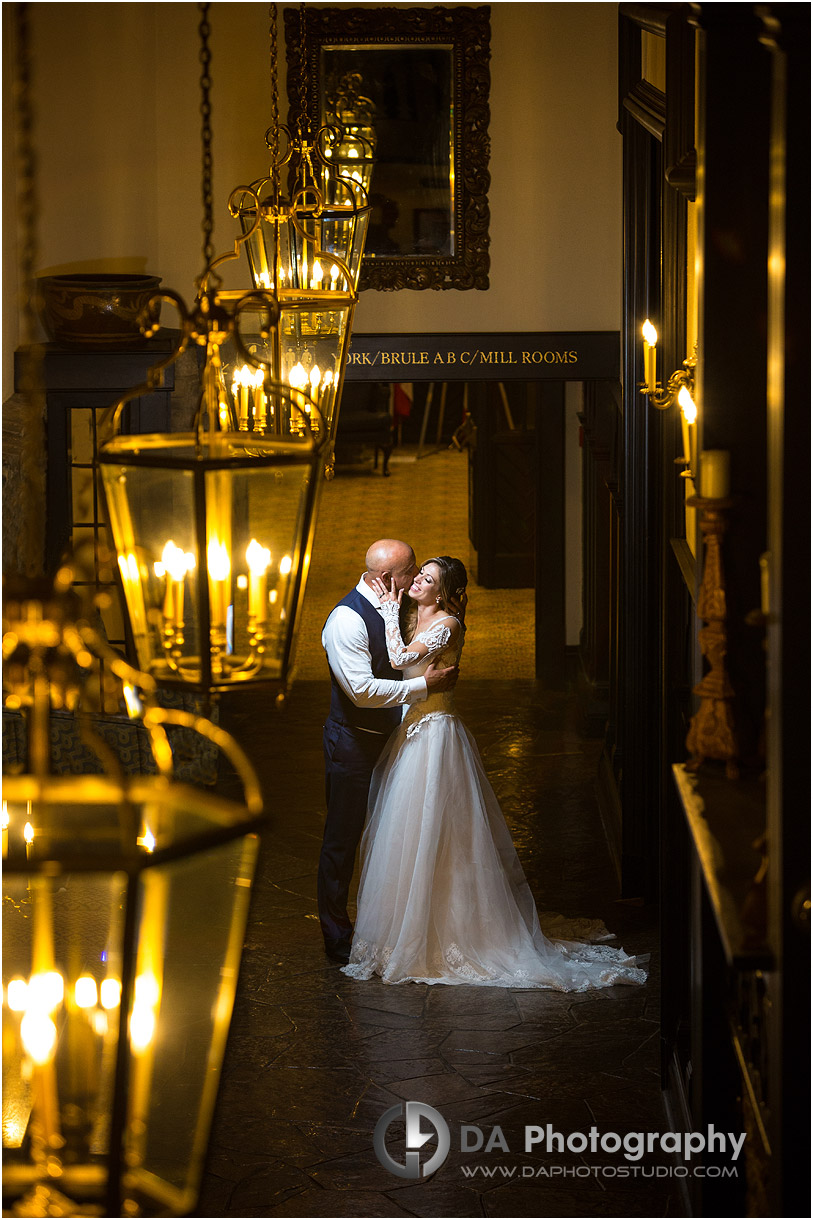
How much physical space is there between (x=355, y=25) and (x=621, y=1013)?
228 inches

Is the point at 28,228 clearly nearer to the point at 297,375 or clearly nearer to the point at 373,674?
the point at 297,375

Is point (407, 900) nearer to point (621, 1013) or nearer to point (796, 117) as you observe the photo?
point (621, 1013)

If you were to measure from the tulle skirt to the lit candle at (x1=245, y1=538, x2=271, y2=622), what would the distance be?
12.8 feet

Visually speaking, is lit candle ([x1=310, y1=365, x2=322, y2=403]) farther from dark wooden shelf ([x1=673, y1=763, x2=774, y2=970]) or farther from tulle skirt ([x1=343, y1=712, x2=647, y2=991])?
tulle skirt ([x1=343, y1=712, x2=647, y2=991])

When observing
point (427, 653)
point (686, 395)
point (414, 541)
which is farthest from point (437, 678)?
point (414, 541)

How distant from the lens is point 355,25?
27.2 ft

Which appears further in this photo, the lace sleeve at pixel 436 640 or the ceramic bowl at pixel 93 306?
the ceramic bowl at pixel 93 306

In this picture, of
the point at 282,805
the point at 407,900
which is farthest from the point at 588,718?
the point at 407,900

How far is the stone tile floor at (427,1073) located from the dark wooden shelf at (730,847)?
1916 millimetres

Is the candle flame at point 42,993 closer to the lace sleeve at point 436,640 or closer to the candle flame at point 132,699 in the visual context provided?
the candle flame at point 132,699

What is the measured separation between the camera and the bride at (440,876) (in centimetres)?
613

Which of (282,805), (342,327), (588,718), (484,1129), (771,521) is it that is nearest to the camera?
(771,521)

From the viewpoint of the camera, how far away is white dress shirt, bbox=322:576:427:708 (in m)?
6.16

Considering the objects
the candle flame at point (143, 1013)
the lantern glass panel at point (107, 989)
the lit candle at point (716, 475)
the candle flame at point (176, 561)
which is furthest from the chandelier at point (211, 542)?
the lit candle at point (716, 475)
